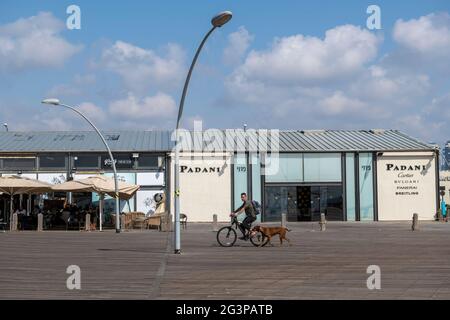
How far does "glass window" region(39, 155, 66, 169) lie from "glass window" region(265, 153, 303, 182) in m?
14.2

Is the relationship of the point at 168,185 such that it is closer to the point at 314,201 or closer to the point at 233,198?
the point at 233,198

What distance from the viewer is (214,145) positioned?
48.1 m

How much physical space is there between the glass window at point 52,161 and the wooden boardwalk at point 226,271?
24750 mm

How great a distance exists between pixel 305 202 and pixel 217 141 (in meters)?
7.91

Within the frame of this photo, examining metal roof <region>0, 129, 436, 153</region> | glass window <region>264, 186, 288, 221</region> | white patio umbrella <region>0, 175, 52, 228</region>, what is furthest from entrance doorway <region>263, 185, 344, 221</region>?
white patio umbrella <region>0, 175, 52, 228</region>

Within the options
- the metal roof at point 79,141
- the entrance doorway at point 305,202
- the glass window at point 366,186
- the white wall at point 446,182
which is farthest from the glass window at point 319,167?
the white wall at point 446,182

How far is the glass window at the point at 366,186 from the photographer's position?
4631cm

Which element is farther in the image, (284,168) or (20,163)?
(284,168)

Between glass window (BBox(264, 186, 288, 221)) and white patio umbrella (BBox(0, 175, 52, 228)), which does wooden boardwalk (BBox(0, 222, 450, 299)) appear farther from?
glass window (BBox(264, 186, 288, 221))

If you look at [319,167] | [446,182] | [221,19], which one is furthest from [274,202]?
[446,182]

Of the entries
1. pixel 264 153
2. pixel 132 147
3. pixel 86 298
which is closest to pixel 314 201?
pixel 264 153

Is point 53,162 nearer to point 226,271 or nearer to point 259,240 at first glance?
point 259,240

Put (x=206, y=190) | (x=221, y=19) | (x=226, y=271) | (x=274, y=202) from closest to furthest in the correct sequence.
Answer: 1. (x=226, y=271)
2. (x=221, y=19)
3. (x=206, y=190)
4. (x=274, y=202)

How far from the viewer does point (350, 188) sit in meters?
46.6
